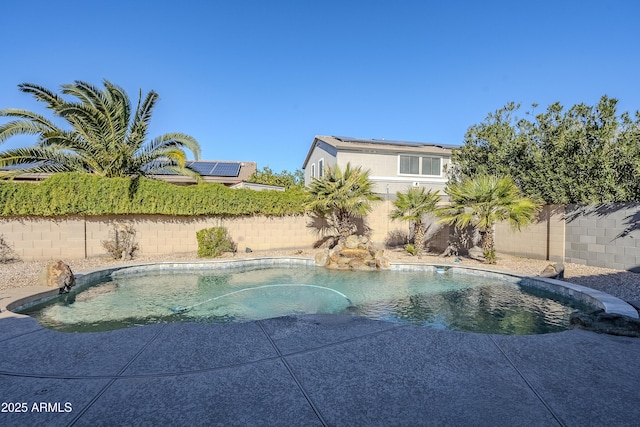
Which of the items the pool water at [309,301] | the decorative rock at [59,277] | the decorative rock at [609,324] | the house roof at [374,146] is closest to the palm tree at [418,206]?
the pool water at [309,301]

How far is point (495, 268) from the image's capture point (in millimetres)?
10750

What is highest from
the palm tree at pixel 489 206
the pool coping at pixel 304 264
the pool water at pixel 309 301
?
the palm tree at pixel 489 206

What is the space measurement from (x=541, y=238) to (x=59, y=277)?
50.3 feet

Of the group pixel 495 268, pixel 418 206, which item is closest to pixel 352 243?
pixel 418 206

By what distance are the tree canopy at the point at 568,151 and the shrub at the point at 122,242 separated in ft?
49.9

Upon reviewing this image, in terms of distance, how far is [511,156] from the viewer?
13570 mm

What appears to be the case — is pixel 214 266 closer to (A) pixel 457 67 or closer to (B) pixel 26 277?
(B) pixel 26 277

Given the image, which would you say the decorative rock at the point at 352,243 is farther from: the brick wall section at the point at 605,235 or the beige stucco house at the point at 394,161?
the brick wall section at the point at 605,235

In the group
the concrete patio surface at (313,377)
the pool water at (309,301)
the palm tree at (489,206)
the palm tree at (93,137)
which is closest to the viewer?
the concrete patio surface at (313,377)

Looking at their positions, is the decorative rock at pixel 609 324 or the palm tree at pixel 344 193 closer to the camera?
the decorative rock at pixel 609 324

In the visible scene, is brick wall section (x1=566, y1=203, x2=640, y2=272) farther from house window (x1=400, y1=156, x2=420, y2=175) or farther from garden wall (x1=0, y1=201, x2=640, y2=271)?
house window (x1=400, y1=156, x2=420, y2=175)

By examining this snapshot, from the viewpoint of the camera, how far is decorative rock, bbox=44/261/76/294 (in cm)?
784

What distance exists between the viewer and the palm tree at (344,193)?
13500 mm

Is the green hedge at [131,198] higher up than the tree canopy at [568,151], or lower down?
lower down
